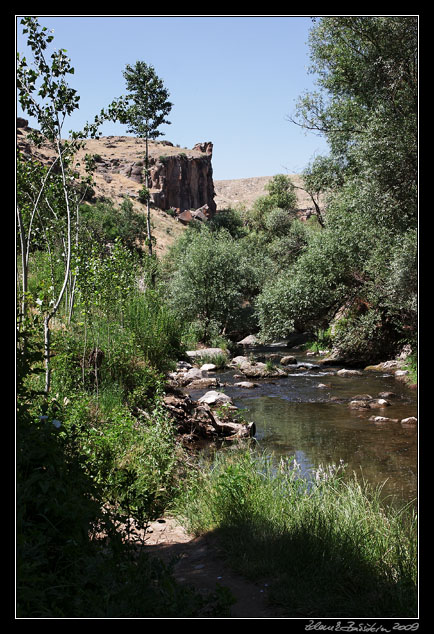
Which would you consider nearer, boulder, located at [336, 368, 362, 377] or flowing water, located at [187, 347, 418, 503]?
flowing water, located at [187, 347, 418, 503]

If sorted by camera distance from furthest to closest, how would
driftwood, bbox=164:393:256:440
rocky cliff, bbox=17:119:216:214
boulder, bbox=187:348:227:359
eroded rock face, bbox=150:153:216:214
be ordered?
eroded rock face, bbox=150:153:216:214 → rocky cliff, bbox=17:119:216:214 → boulder, bbox=187:348:227:359 → driftwood, bbox=164:393:256:440

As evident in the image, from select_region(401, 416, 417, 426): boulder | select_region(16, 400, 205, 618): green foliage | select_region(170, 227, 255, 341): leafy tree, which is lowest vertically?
select_region(401, 416, 417, 426): boulder

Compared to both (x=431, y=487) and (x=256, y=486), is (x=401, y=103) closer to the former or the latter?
(x=256, y=486)

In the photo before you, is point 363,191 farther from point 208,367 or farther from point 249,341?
point 249,341

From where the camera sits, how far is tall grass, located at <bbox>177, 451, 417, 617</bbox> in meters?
3.21

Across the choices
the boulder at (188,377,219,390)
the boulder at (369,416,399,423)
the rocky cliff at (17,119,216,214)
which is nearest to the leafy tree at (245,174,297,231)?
the rocky cliff at (17,119,216,214)

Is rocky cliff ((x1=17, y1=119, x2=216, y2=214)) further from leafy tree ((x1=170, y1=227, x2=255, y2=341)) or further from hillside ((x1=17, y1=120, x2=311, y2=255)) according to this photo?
leafy tree ((x1=170, y1=227, x2=255, y2=341))

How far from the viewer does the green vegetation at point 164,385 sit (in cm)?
294

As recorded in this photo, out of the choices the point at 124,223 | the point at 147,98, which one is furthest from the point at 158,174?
the point at 147,98

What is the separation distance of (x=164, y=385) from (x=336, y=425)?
4102 mm

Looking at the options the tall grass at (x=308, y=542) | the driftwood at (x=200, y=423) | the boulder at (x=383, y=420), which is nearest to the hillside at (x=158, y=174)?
the boulder at (x=383, y=420)

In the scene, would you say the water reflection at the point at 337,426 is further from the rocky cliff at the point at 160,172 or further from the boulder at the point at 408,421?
the rocky cliff at the point at 160,172

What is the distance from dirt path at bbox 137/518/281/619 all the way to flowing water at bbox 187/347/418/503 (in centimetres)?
264

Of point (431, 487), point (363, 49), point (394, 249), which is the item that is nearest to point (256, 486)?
point (431, 487)
